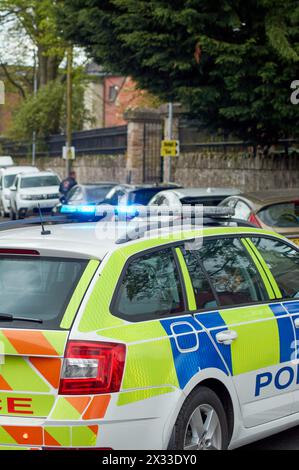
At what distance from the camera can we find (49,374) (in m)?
5.21

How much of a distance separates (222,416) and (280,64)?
14.3 m

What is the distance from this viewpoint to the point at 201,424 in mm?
5762

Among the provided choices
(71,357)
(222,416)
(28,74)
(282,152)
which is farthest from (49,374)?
(28,74)

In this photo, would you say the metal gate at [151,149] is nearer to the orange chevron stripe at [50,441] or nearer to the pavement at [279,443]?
the pavement at [279,443]

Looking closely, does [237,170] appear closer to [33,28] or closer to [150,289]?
[150,289]

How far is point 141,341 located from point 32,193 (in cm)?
3141

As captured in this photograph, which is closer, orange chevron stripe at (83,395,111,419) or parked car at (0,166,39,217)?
orange chevron stripe at (83,395,111,419)

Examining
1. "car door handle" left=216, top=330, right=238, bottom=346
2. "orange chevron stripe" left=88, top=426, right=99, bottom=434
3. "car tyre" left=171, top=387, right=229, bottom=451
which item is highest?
"car door handle" left=216, top=330, right=238, bottom=346

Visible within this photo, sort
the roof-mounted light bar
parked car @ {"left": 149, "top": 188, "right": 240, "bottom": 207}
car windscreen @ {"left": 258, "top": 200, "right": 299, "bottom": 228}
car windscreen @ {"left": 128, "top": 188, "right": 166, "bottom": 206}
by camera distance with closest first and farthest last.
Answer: the roof-mounted light bar → car windscreen @ {"left": 258, "top": 200, "right": 299, "bottom": 228} → parked car @ {"left": 149, "top": 188, "right": 240, "bottom": 207} → car windscreen @ {"left": 128, "top": 188, "right": 166, "bottom": 206}

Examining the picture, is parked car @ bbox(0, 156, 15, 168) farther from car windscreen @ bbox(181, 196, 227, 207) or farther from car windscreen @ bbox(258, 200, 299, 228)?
car windscreen @ bbox(258, 200, 299, 228)

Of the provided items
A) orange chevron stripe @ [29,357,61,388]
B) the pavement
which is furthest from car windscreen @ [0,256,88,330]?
the pavement

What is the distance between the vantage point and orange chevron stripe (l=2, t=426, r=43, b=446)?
17.0ft

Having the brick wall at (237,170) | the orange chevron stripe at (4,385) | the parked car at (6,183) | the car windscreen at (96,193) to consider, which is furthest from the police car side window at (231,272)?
the parked car at (6,183)

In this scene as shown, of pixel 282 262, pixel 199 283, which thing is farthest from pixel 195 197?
pixel 199 283
